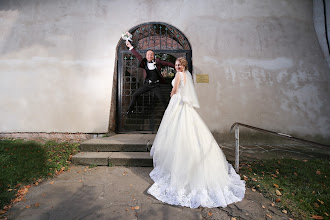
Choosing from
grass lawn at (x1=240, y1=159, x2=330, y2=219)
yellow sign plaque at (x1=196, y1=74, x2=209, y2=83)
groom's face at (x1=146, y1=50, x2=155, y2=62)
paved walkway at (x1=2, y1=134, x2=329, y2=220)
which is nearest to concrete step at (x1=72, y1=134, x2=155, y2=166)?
paved walkway at (x1=2, y1=134, x2=329, y2=220)

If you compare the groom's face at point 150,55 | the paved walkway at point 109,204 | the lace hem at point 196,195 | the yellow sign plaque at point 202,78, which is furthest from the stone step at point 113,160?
the yellow sign plaque at point 202,78

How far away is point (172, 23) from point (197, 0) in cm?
112

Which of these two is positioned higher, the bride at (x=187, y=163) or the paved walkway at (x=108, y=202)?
the bride at (x=187, y=163)

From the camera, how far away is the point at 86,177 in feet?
9.68

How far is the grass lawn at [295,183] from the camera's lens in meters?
2.06

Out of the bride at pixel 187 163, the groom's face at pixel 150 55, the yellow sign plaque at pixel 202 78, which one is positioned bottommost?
the bride at pixel 187 163

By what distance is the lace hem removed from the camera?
209 centimetres

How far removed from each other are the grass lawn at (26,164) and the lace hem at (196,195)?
200cm

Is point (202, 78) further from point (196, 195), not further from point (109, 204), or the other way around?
point (109, 204)

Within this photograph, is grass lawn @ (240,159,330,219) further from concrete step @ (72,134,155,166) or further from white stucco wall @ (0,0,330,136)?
concrete step @ (72,134,155,166)

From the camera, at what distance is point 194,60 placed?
5129 mm

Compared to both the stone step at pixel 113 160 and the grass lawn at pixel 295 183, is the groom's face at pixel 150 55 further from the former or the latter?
the grass lawn at pixel 295 183

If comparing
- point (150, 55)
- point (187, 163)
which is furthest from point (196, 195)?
point (150, 55)

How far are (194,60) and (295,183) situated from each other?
12.9 ft
